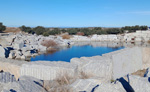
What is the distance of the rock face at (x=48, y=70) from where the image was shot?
388 centimetres

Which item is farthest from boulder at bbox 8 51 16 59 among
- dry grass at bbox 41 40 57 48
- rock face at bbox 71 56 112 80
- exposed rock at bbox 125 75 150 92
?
exposed rock at bbox 125 75 150 92

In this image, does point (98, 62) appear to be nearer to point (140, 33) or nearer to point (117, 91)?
point (117, 91)

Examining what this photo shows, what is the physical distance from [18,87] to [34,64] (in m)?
1.46

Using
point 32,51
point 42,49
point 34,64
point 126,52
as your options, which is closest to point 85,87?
point 34,64

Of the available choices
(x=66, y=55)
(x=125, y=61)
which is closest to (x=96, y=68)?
(x=125, y=61)

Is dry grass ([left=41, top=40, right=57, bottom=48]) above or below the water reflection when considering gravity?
above

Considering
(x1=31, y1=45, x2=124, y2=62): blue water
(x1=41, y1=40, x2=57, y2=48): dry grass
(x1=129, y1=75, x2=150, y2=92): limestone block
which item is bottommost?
(x1=31, y1=45, x2=124, y2=62): blue water

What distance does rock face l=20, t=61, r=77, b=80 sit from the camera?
3.88 metres

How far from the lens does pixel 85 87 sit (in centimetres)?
308

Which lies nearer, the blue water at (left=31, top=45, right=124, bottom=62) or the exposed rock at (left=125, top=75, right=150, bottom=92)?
the exposed rock at (left=125, top=75, right=150, bottom=92)

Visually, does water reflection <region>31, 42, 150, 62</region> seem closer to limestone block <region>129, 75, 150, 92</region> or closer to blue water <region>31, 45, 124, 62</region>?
blue water <region>31, 45, 124, 62</region>

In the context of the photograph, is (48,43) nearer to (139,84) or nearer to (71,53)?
(71,53)

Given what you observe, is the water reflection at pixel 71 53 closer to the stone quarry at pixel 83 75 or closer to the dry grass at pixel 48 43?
the dry grass at pixel 48 43

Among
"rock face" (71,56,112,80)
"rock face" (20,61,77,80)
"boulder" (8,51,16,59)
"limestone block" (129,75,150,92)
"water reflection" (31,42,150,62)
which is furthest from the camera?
"boulder" (8,51,16,59)
